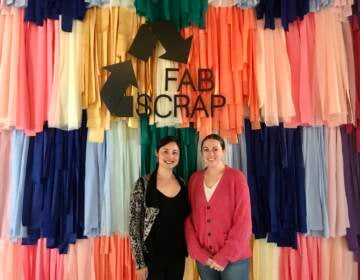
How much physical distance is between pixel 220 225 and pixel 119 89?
113cm

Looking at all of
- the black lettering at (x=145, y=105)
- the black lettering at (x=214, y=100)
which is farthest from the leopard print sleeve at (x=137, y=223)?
the black lettering at (x=214, y=100)

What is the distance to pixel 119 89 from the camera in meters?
2.40

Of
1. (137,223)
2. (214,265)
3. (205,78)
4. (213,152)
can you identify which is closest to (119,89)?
(205,78)

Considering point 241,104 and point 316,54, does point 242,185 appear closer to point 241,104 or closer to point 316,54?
point 241,104

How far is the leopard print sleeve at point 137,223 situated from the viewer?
2090 mm

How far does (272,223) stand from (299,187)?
32 cm

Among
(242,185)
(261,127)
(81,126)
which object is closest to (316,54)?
(261,127)

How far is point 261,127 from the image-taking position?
99.7 inches

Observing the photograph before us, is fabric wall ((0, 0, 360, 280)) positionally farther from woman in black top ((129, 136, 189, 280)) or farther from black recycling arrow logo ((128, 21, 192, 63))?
woman in black top ((129, 136, 189, 280))

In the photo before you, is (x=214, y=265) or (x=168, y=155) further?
(x=168, y=155)

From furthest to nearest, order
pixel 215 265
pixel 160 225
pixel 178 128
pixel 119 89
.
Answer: pixel 178 128 < pixel 119 89 < pixel 160 225 < pixel 215 265

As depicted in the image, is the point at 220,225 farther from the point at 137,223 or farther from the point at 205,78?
the point at 205,78

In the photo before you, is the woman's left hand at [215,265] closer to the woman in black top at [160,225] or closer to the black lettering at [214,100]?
the woman in black top at [160,225]

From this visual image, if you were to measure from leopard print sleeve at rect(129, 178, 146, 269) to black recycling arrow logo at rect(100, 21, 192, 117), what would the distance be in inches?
22.4
